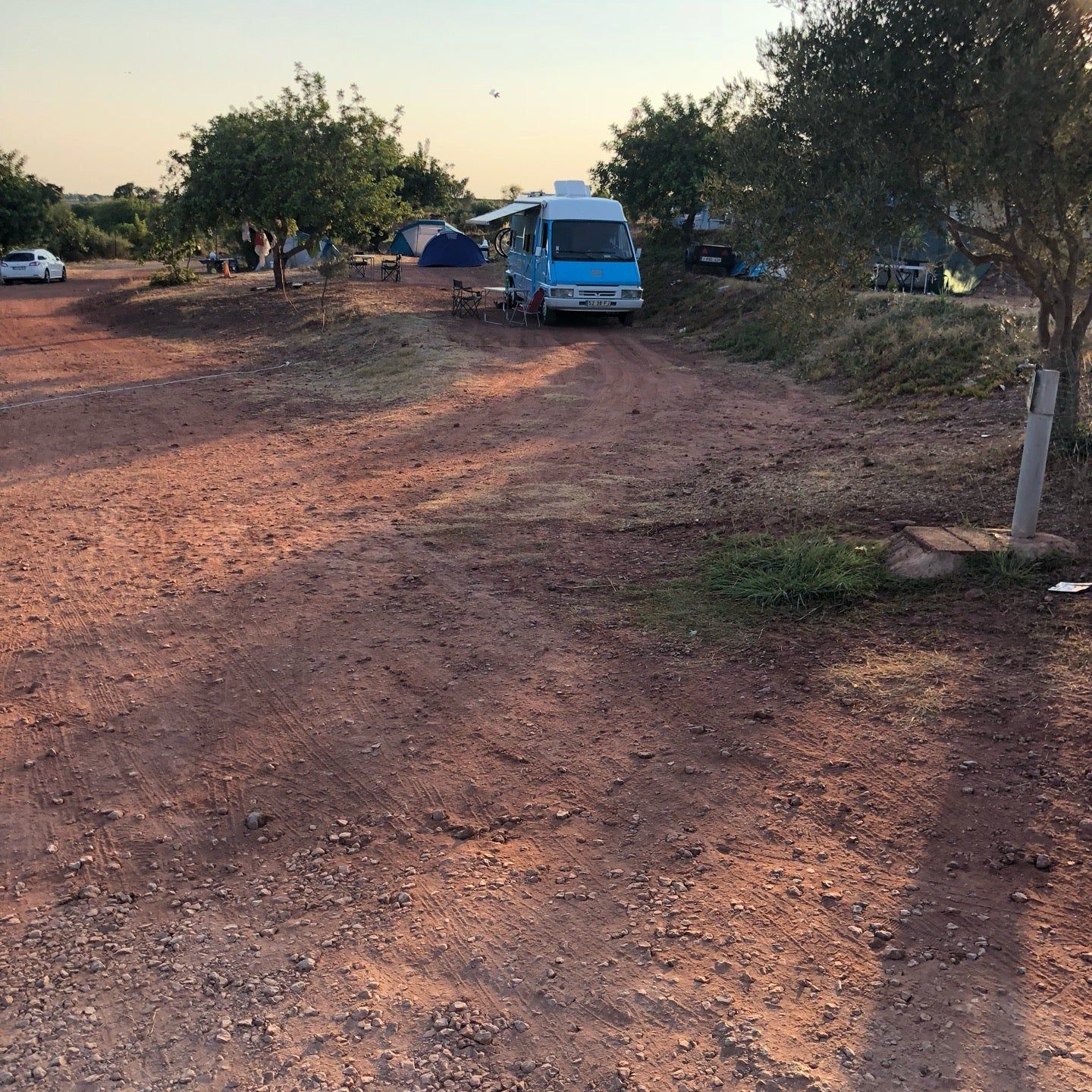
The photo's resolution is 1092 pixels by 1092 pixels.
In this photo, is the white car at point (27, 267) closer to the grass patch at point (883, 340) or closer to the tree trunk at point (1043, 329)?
the grass patch at point (883, 340)

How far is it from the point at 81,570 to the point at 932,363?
10.0 meters

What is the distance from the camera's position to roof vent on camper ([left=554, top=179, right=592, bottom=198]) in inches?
846

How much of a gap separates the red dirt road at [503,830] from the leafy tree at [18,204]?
37089 mm

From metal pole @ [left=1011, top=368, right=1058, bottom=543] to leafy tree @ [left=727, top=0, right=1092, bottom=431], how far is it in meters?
1.35

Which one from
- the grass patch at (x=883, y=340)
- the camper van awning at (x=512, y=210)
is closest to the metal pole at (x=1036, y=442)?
the grass patch at (x=883, y=340)

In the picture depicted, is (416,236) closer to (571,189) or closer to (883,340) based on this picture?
(571,189)

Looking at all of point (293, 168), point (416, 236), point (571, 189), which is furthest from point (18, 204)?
point (571, 189)

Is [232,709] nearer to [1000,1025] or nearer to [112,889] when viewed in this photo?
[112,889]

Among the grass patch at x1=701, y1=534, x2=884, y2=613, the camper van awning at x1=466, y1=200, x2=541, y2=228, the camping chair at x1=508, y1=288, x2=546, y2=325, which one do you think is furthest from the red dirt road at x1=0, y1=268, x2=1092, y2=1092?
the camper van awning at x1=466, y1=200, x2=541, y2=228

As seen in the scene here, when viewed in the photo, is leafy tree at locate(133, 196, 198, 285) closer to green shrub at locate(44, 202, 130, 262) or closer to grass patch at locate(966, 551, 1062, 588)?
green shrub at locate(44, 202, 130, 262)

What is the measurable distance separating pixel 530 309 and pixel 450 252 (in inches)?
624

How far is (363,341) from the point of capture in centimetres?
1873

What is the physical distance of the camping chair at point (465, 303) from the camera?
873 inches

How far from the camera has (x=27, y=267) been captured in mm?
35531
